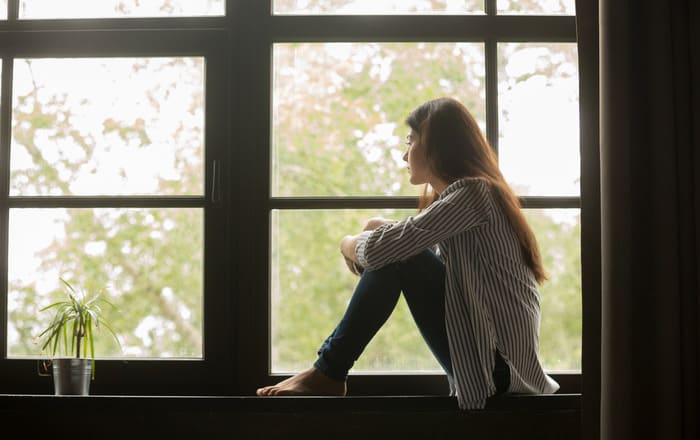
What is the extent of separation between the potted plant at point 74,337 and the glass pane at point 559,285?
1207 mm

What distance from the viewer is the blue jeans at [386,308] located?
6.68 feet

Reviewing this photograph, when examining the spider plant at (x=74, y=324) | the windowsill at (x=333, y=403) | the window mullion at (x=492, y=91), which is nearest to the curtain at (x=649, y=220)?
the windowsill at (x=333, y=403)

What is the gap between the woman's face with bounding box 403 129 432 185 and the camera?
7.16ft

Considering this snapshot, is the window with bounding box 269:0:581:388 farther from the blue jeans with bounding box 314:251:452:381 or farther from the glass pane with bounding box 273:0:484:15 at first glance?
the blue jeans with bounding box 314:251:452:381

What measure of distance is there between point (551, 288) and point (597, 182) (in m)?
0.74

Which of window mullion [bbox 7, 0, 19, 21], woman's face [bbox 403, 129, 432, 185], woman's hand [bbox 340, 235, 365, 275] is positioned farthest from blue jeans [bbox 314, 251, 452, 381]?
window mullion [bbox 7, 0, 19, 21]

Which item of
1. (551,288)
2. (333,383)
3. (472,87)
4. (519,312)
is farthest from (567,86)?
(333,383)

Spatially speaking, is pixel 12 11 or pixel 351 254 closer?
pixel 351 254

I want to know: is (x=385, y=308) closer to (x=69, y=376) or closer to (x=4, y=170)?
(x=69, y=376)

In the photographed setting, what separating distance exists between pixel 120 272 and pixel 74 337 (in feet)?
0.73

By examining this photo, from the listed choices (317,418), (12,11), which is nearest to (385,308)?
(317,418)

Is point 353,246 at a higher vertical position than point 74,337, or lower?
higher

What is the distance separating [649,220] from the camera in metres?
1.60

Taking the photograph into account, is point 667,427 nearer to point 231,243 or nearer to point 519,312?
point 519,312
